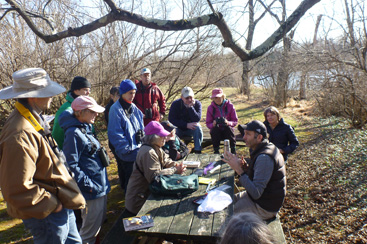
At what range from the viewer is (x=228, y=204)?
2812 mm

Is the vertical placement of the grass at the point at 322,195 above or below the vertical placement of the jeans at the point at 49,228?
below

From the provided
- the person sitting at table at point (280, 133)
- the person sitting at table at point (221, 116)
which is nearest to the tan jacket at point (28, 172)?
the person sitting at table at point (280, 133)

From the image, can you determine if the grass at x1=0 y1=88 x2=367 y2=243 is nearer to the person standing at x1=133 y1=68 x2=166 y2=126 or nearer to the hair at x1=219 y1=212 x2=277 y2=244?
the person standing at x1=133 y1=68 x2=166 y2=126

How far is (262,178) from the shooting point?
9.94 feet

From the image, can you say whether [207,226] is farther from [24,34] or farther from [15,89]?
[24,34]

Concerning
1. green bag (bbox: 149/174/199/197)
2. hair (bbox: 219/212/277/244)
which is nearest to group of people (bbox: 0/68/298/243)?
green bag (bbox: 149/174/199/197)

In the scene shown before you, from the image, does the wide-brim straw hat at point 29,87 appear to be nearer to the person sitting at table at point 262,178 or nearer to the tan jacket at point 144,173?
the tan jacket at point 144,173

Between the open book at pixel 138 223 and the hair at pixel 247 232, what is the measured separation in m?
1.26

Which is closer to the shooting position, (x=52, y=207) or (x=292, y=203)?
(x=52, y=207)

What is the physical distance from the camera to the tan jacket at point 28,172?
6.21 ft

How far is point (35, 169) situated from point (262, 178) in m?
2.17

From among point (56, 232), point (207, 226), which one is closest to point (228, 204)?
point (207, 226)

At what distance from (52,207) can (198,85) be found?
289 inches

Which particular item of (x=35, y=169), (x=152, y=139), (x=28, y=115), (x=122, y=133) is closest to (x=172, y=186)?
(x=152, y=139)
